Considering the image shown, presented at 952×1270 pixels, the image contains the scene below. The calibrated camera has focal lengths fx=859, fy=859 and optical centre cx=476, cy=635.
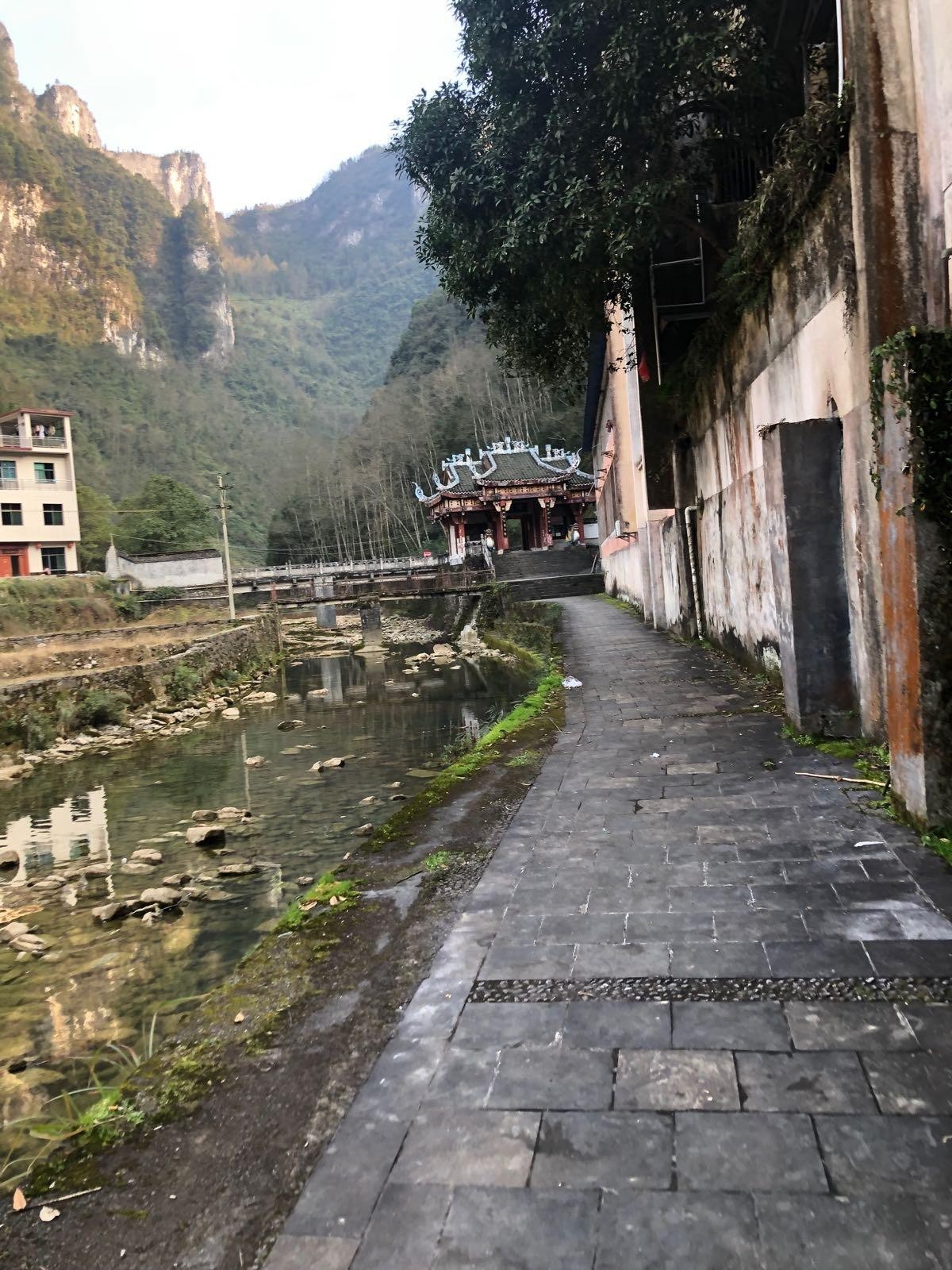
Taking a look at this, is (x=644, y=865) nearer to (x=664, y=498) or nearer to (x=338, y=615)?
(x=664, y=498)

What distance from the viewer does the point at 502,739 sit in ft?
27.8

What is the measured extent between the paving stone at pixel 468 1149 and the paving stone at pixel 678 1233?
0.27 m

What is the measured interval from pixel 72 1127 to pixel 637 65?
31.7 ft

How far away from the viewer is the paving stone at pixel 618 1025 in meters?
2.71

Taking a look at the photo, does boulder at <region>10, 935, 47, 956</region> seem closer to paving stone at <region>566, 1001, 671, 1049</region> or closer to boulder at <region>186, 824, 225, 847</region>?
boulder at <region>186, 824, 225, 847</region>

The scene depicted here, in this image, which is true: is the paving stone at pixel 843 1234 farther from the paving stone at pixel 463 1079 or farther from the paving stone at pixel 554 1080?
the paving stone at pixel 463 1079

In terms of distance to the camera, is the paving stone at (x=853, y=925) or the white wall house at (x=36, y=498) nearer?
the paving stone at (x=853, y=925)

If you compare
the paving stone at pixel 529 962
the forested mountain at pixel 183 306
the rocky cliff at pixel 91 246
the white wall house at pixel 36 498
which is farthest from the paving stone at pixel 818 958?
the rocky cliff at pixel 91 246

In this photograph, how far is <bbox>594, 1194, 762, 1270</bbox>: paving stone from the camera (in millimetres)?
1846

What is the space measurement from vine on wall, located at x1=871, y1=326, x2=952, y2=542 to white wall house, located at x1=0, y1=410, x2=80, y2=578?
36336mm

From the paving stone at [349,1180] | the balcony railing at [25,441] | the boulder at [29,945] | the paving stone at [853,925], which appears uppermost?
the balcony railing at [25,441]

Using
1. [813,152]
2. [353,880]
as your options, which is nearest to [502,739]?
[353,880]

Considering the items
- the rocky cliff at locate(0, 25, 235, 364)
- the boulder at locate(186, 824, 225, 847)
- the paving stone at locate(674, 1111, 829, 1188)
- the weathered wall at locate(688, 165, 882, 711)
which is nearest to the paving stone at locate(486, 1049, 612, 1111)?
the paving stone at locate(674, 1111, 829, 1188)

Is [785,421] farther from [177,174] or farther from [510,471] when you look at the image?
[177,174]
